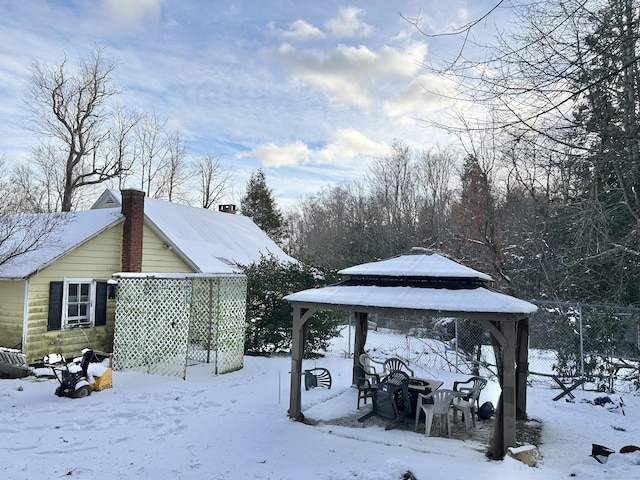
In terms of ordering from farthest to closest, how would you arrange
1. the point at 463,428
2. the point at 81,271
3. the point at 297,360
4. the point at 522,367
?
the point at 81,271 < the point at 522,367 < the point at 297,360 < the point at 463,428

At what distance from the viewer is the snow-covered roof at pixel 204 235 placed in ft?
49.6

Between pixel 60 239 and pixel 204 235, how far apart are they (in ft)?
22.1

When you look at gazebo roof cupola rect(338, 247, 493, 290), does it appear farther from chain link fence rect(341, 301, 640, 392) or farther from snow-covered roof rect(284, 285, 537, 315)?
chain link fence rect(341, 301, 640, 392)

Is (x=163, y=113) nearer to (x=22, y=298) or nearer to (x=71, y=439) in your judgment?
(x=22, y=298)

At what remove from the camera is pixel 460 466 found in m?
5.71

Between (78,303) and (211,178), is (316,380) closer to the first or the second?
(78,303)

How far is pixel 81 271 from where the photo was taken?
38.7ft

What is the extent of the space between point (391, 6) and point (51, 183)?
3191 cm

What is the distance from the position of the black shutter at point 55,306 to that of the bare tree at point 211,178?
2590 centimetres

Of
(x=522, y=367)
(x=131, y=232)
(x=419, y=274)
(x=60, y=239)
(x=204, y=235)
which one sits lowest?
(x=522, y=367)

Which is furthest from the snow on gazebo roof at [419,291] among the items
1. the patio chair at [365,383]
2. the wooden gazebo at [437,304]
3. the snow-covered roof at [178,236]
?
the snow-covered roof at [178,236]

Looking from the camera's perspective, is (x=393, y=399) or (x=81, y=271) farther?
(x=81, y=271)

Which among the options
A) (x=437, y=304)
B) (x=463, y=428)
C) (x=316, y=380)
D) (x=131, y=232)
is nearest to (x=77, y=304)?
(x=131, y=232)

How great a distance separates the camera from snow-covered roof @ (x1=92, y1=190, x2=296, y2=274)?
15.1 metres
